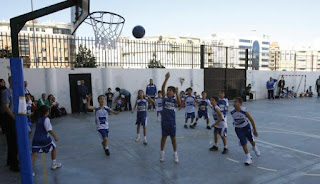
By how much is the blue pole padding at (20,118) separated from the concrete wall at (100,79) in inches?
390

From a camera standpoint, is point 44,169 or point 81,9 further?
point 81,9

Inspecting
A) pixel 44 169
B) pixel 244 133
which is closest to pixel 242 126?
pixel 244 133

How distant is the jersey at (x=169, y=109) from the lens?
6262 mm

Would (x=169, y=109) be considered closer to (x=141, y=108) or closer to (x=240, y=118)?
(x=240, y=118)

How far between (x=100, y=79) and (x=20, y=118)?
1143cm

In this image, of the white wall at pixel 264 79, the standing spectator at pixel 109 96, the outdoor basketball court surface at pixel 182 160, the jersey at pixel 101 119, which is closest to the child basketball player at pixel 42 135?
the outdoor basketball court surface at pixel 182 160

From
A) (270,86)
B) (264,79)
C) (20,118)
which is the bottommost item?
(270,86)

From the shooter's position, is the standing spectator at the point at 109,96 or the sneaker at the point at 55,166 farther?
the standing spectator at the point at 109,96

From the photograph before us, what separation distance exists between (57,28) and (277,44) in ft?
402

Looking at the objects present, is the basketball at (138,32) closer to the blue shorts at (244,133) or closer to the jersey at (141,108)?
the jersey at (141,108)

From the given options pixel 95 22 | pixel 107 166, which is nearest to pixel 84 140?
pixel 107 166

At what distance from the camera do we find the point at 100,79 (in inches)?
614

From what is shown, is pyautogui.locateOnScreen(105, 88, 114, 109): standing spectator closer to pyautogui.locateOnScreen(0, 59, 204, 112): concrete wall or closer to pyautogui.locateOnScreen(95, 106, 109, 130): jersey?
pyautogui.locateOnScreen(0, 59, 204, 112): concrete wall

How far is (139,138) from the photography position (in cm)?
848
